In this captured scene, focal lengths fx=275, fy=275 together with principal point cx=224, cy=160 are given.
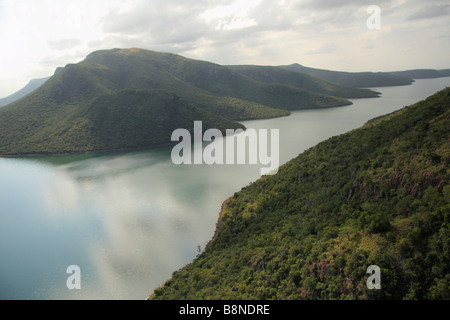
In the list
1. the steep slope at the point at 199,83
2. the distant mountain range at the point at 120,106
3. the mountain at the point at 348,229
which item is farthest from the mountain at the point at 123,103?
the mountain at the point at 348,229

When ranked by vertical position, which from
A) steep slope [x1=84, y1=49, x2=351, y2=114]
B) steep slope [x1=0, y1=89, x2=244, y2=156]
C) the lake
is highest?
steep slope [x1=84, y1=49, x2=351, y2=114]

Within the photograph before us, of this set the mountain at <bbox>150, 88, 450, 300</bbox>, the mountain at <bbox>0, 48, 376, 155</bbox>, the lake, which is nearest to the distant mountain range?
the mountain at <bbox>0, 48, 376, 155</bbox>

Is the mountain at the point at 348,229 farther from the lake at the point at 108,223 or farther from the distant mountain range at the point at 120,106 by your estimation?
the distant mountain range at the point at 120,106

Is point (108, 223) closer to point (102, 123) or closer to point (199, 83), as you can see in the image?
point (102, 123)

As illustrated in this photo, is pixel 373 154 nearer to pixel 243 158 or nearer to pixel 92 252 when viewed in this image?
pixel 92 252

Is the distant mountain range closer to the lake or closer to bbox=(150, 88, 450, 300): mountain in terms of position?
the lake

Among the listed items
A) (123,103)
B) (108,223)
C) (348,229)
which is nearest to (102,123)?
(123,103)

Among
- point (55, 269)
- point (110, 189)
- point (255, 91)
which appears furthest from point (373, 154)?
point (255, 91)
